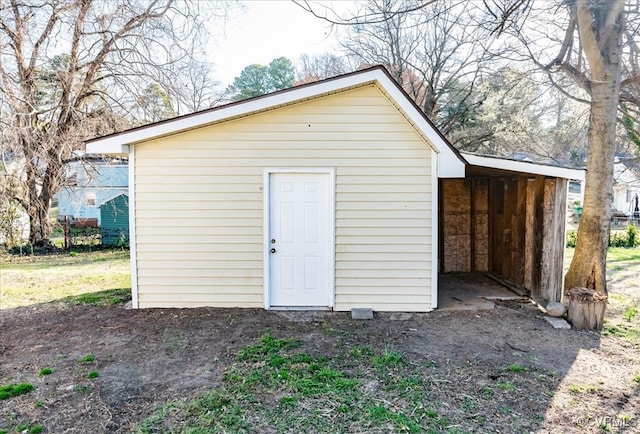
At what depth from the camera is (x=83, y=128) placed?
1356cm

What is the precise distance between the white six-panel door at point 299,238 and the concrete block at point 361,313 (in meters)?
0.44

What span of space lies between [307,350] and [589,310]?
385cm

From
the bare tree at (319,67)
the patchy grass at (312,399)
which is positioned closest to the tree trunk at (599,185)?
the patchy grass at (312,399)

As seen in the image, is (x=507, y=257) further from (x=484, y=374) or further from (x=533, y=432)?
(x=533, y=432)

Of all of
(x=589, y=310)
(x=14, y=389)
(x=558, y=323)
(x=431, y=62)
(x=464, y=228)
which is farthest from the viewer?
(x=431, y=62)

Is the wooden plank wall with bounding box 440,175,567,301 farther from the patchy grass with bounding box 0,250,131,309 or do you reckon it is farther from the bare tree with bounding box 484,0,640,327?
the patchy grass with bounding box 0,250,131,309

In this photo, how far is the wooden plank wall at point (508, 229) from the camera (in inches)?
259

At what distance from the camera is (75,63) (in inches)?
529

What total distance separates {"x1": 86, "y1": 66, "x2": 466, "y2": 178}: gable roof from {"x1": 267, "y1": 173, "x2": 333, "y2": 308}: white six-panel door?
109cm

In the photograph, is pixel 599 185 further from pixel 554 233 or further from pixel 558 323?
pixel 558 323

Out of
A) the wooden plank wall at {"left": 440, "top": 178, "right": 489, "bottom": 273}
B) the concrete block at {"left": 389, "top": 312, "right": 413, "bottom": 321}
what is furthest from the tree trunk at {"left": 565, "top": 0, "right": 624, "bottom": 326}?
the wooden plank wall at {"left": 440, "top": 178, "right": 489, "bottom": 273}

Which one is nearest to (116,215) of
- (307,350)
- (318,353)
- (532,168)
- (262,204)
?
(262,204)

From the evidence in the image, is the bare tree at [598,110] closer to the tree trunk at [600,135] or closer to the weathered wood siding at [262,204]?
the tree trunk at [600,135]

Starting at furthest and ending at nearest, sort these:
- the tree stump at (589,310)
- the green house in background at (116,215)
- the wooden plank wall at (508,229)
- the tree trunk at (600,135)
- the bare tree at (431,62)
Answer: the bare tree at (431,62) → the green house in background at (116,215) → the wooden plank wall at (508,229) → the tree trunk at (600,135) → the tree stump at (589,310)
